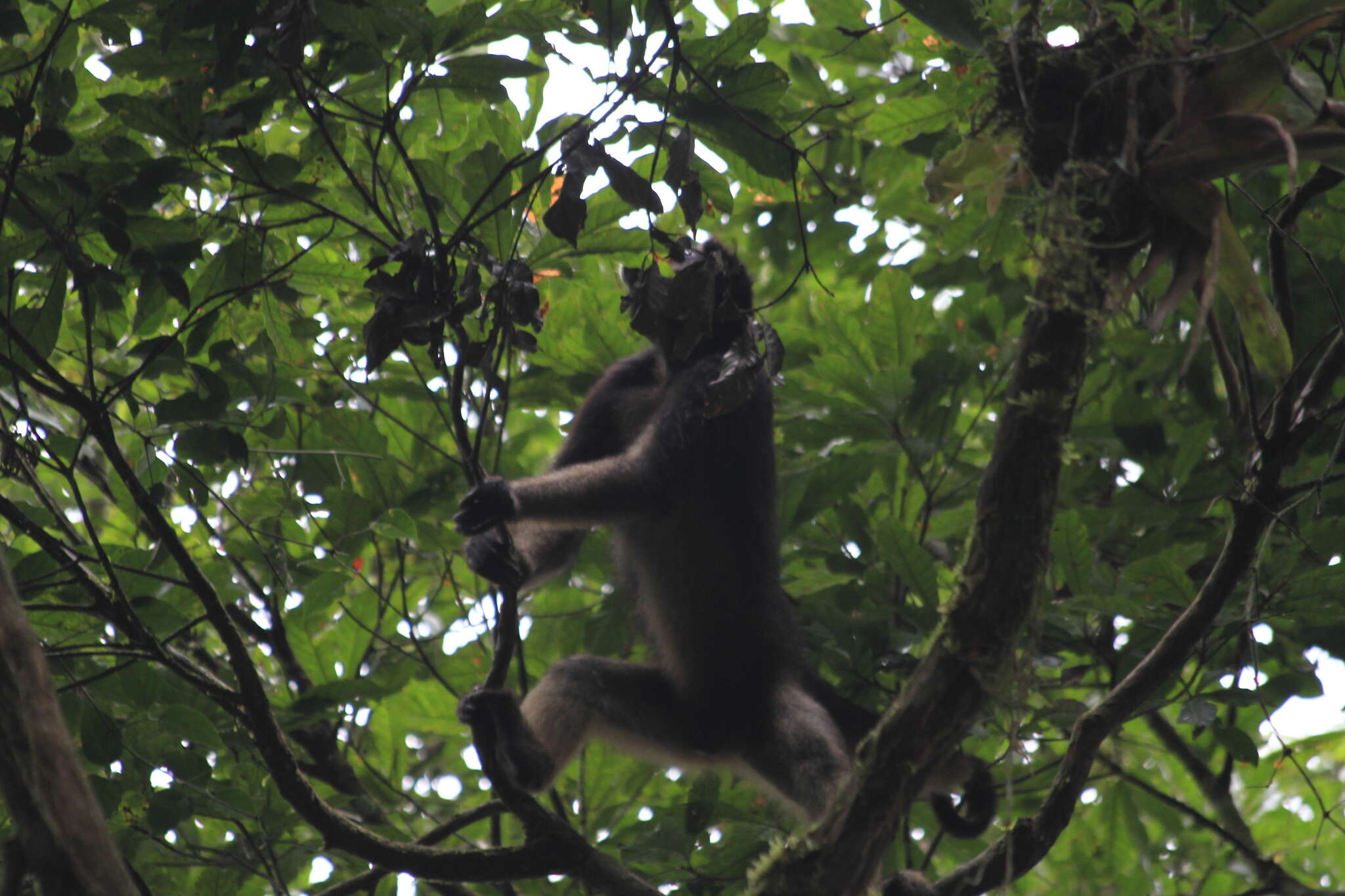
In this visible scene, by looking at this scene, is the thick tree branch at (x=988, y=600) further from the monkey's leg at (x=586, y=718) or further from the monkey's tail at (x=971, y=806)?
the monkey's leg at (x=586, y=718)

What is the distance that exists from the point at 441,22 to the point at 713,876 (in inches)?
112

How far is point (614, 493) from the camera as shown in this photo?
4.42 meters

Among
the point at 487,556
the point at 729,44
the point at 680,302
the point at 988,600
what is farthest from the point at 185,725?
the point at 729,44

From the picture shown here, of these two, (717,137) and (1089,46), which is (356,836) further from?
(1089,46)

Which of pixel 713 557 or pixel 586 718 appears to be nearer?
pixel 586 718

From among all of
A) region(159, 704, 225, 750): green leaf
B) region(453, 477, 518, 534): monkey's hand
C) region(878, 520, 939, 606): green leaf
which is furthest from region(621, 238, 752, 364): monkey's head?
region(159, 704, 225, 750): green leaf

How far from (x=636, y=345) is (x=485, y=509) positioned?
1.67 metres

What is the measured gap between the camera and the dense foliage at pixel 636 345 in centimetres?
234

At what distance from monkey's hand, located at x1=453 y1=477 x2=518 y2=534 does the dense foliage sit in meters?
0.13

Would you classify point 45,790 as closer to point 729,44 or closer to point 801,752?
point 729,44

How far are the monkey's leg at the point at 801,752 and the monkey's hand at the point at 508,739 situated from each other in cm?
82

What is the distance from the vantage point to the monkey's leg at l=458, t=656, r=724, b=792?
398 cm

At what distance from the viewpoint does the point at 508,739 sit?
398 centimetres

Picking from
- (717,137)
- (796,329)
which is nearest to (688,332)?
(717,137)
